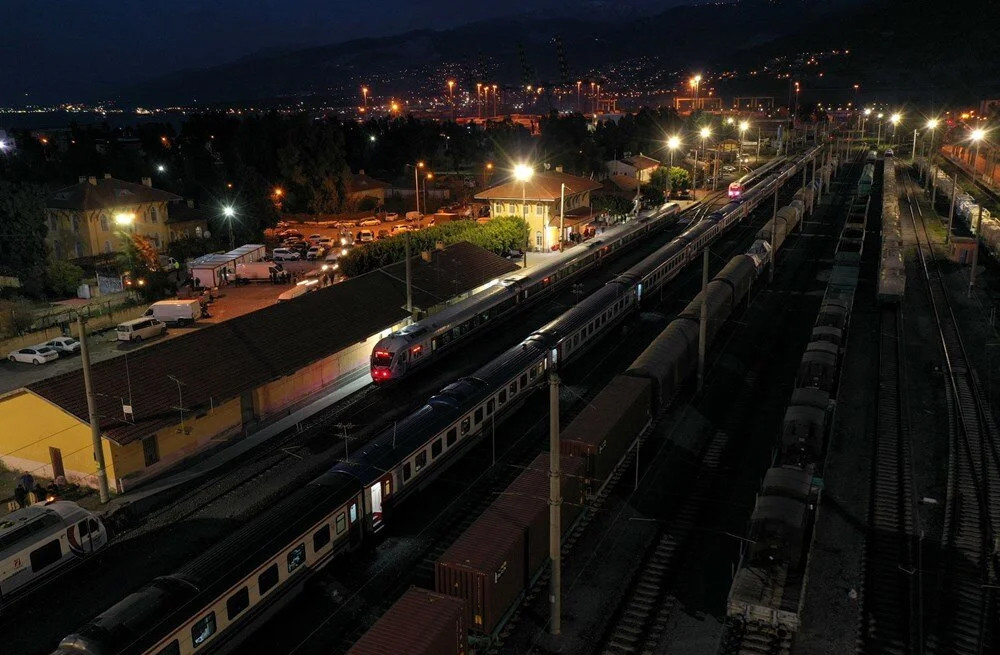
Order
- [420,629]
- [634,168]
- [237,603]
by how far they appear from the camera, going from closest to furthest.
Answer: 1. [420,629]
2. [237,603]
3. [634,168]

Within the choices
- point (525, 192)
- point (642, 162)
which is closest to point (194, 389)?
point (525, 192)

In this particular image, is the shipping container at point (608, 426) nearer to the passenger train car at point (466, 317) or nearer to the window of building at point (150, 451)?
the passenger train car at point (466, 317)

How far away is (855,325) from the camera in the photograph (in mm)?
45531

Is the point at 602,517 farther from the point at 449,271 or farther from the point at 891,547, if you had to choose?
the point at 449,271

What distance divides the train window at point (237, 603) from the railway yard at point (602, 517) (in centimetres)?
6

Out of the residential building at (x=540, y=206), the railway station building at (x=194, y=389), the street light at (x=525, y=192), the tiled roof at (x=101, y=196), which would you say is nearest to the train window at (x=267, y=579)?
the railway station building at (x=194, y=389)

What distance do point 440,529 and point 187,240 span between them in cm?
5859

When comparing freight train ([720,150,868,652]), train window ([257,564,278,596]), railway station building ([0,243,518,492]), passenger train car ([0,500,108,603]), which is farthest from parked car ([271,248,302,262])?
train window ([257,564,278,596])

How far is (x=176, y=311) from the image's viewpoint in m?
49.8

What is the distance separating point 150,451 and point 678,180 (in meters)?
97.7

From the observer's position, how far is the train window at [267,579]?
706 inches

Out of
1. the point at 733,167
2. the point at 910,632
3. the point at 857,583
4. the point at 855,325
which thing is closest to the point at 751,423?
the point at 857,583

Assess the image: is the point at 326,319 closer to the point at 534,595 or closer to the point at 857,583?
the point at 534,595

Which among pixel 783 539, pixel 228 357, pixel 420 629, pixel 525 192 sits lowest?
pixel 783 539
